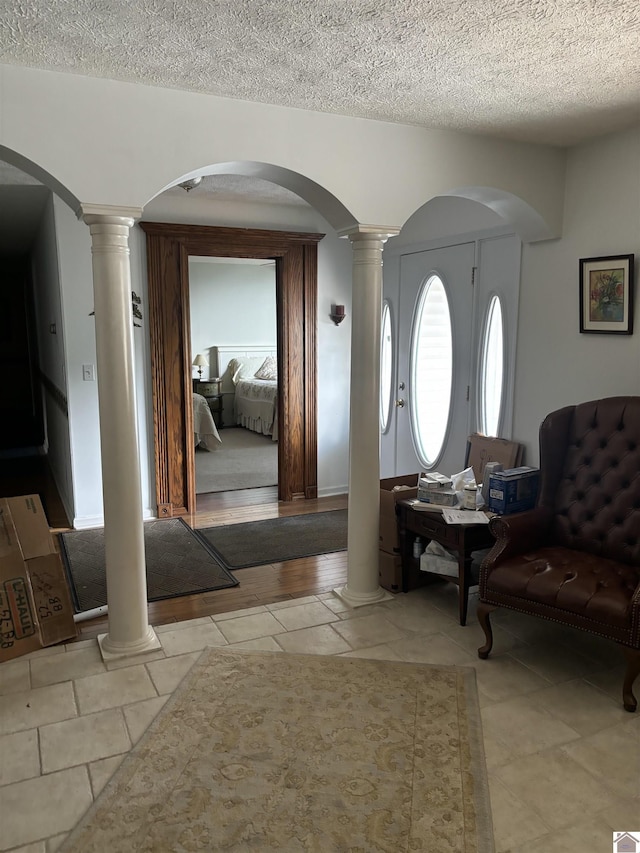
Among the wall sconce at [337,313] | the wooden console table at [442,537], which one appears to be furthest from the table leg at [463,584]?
the wall sconce at [337,313]

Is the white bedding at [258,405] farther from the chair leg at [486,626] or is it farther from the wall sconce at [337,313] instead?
the chair leg at [486,626]

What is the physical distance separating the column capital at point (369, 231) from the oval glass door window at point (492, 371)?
4.03 feet

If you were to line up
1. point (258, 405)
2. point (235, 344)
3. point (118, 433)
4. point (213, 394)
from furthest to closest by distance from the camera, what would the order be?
point (235, 344), point (213, 394), point (258, 405), point (118, 433)

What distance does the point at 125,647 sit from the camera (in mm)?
3078

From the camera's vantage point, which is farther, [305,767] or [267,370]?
[267,370]

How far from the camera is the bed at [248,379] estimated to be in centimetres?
904

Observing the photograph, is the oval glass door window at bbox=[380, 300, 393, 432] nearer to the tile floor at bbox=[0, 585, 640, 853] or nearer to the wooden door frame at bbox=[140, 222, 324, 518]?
the wooden door frame at bbox=[140, 222, 324, 518]

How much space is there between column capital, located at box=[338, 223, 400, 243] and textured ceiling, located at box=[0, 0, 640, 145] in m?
0.52

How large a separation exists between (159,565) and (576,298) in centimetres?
301

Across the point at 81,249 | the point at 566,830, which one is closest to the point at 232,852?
the point at 566,830

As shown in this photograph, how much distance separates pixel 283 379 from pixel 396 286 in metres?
1.25

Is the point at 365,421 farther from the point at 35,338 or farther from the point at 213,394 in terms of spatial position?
the point at 35,338

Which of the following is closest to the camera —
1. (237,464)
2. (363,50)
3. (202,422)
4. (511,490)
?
(363,50)

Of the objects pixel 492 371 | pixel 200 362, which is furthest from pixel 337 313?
pixel 200 362
